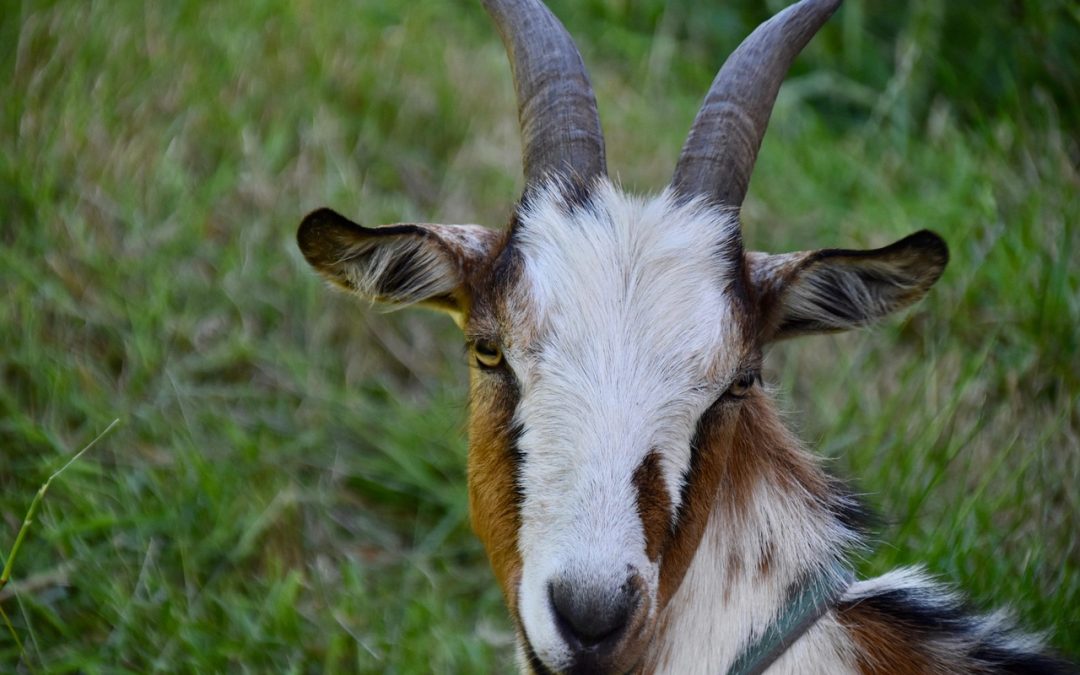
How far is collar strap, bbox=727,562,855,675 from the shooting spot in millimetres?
3102

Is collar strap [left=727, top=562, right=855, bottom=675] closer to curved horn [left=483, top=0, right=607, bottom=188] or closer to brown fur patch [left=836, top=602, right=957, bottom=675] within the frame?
brown fur patch [left=836, top=602, right=957, bottom=675]

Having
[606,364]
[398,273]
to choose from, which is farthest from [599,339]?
[398,273]

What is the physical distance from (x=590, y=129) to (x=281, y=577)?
2.34 m

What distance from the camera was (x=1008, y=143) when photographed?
6.14m

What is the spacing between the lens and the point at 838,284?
10.7 ft

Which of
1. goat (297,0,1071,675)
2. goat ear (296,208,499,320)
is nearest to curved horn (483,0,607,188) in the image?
goat (297,0,1071,675)

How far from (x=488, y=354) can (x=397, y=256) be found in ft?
1.29

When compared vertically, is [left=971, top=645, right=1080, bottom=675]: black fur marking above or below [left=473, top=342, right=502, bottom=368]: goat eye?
below

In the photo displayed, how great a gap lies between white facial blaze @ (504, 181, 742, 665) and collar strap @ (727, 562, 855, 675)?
482 millimetres

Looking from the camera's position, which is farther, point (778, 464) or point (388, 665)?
point (388, 665)

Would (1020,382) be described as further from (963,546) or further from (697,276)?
(697,276)

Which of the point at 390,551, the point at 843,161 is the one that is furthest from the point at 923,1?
the point at 390,551

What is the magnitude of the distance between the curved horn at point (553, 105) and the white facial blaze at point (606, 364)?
0.13 metres

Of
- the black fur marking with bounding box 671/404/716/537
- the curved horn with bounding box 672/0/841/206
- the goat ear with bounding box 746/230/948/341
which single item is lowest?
the black fur marking with bounding box 671/404/716/537
